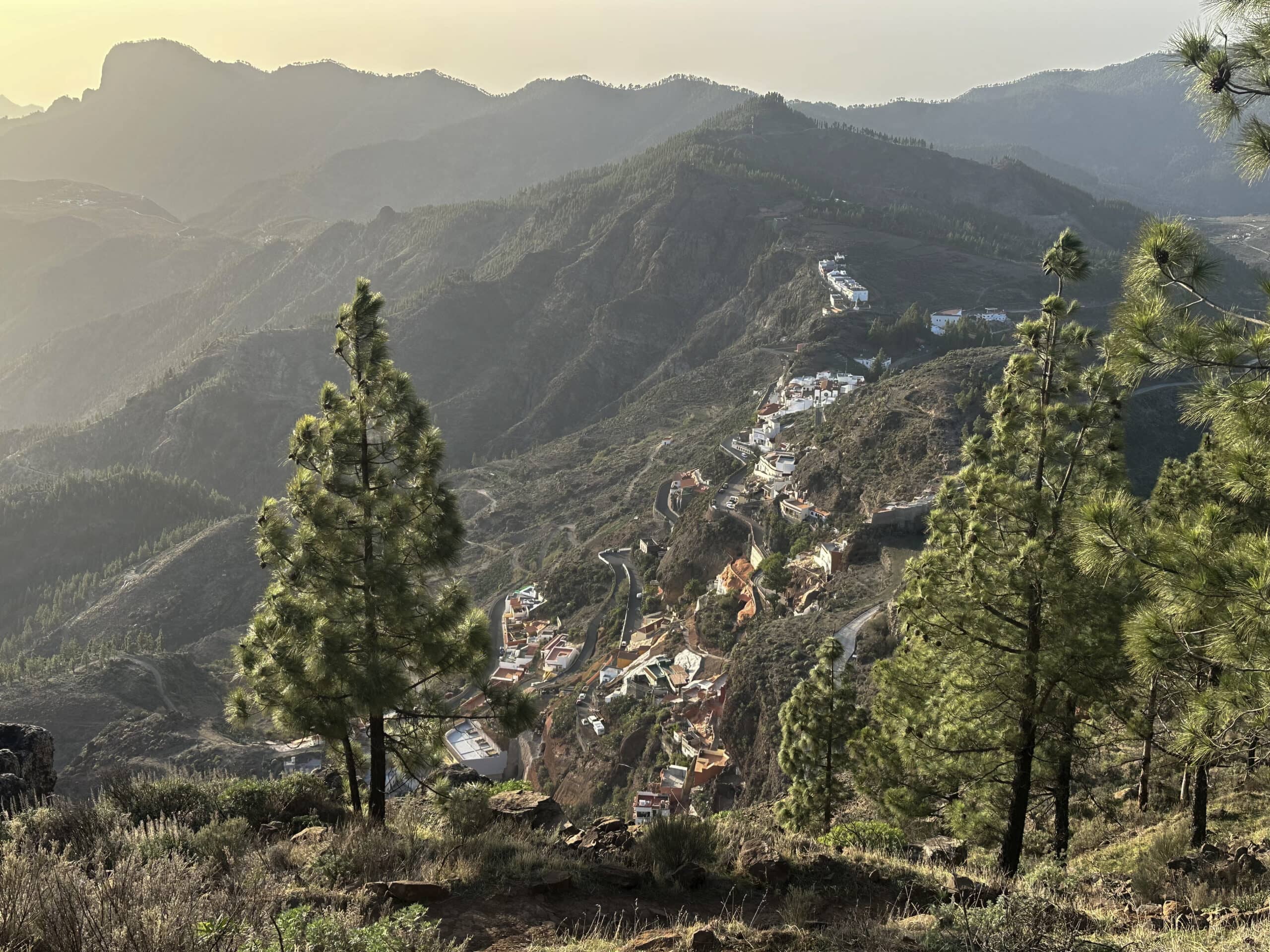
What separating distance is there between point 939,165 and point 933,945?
663ft

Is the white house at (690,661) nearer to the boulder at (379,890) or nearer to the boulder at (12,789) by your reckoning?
the boulder at (12,789)

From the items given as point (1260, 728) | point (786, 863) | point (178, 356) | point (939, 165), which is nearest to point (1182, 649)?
point (1260, 728)

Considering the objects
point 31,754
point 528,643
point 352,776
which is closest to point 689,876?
point 352,776

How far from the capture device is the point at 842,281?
352 ft

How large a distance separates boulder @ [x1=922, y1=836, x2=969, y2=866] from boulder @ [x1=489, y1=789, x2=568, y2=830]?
4.55 meters

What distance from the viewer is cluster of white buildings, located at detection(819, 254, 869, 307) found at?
101 metres

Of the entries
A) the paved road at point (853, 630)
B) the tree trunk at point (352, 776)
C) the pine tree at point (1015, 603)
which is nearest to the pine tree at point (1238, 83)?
the pine tree at point (1015, 603)

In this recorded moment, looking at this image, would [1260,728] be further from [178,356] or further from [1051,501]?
[178,356]

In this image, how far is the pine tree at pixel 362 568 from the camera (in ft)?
32.0

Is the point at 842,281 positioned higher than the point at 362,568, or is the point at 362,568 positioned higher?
the point at 842,281

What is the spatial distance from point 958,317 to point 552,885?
3759 inches

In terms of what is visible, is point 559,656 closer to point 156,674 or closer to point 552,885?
point 156,674

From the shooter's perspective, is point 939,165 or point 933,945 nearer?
point 933,945

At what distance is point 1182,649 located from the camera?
20.9 feet
